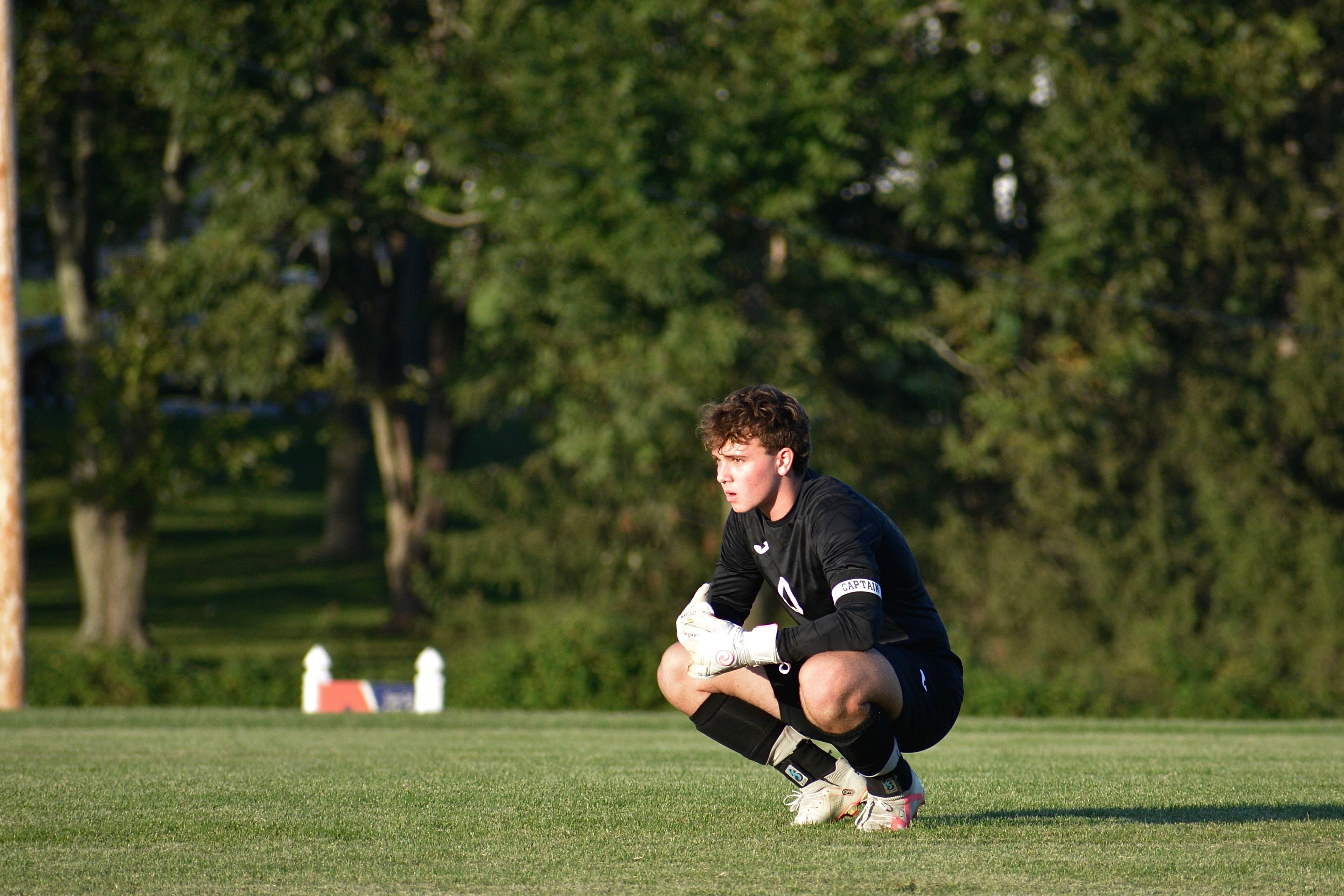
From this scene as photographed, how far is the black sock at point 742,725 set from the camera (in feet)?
17.6

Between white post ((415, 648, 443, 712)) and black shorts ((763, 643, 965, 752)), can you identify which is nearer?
black shorts ((763, 643, 965, 752))

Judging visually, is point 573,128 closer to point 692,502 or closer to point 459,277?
point 459,277

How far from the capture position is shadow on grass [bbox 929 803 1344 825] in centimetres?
542

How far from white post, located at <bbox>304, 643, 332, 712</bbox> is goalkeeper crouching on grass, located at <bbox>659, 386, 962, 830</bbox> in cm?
972

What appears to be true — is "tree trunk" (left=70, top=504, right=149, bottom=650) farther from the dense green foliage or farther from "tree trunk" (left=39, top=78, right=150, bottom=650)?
the dense green foliage

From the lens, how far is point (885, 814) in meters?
5.17

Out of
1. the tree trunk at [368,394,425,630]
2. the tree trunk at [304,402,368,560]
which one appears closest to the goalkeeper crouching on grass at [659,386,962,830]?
the tree trunk at [368,394,425,630]

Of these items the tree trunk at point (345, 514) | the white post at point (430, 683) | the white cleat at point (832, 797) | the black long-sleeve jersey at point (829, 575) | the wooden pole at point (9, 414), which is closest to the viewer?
the black long-sleeve jersey at point (829, 575)

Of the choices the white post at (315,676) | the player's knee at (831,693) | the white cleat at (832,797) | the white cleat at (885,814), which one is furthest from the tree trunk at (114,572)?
the player's knee at (831,693)

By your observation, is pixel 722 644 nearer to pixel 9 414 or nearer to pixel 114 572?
pixel 9 414

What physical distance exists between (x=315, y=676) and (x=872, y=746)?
1065cm

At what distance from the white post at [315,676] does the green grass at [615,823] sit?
18.5ft

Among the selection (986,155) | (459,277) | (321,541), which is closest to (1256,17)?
(986,155)

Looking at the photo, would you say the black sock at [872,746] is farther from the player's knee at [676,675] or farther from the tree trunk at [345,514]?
the tree trunk at [345,514]
